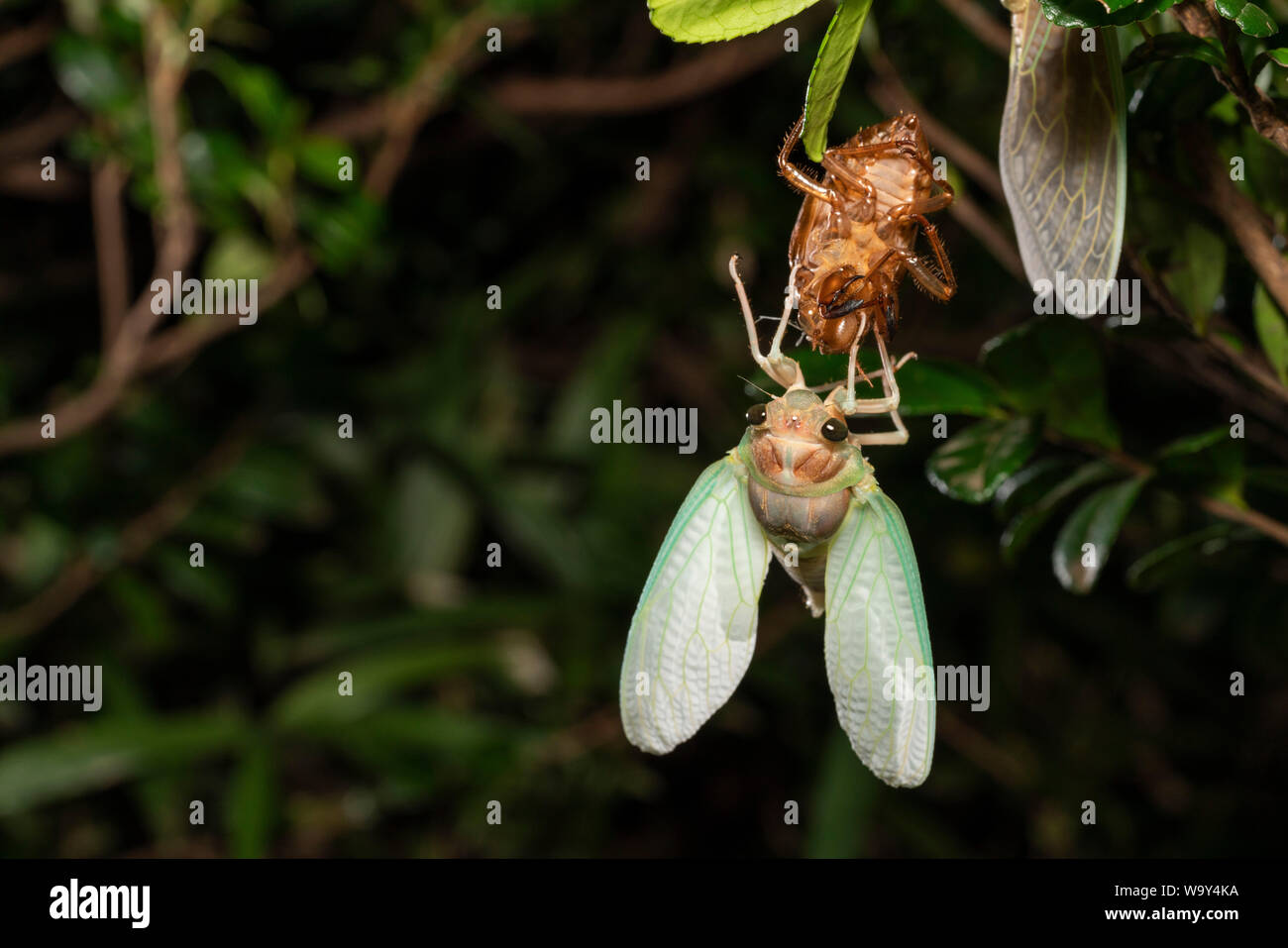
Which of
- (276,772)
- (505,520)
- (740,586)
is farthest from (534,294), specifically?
(740,586)

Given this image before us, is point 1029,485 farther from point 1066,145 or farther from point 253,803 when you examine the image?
point 253,803

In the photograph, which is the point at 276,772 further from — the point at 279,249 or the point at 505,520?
the point at 279,249

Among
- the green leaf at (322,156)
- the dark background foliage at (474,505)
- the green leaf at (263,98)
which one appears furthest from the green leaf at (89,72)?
the green leaf at (322,156)

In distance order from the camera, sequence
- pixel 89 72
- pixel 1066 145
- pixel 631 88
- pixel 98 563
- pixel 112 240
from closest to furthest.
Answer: pixel 1066 145, pixel 89 72, pixel 112 240, pixel 98 563, pixel 631 88

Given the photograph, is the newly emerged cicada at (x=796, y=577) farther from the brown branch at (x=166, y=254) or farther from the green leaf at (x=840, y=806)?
the green leaf at (x=840, y=806)

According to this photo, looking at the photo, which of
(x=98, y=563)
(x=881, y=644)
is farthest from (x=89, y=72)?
(x=881, y=644)

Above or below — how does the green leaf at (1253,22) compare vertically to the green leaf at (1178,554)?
above
